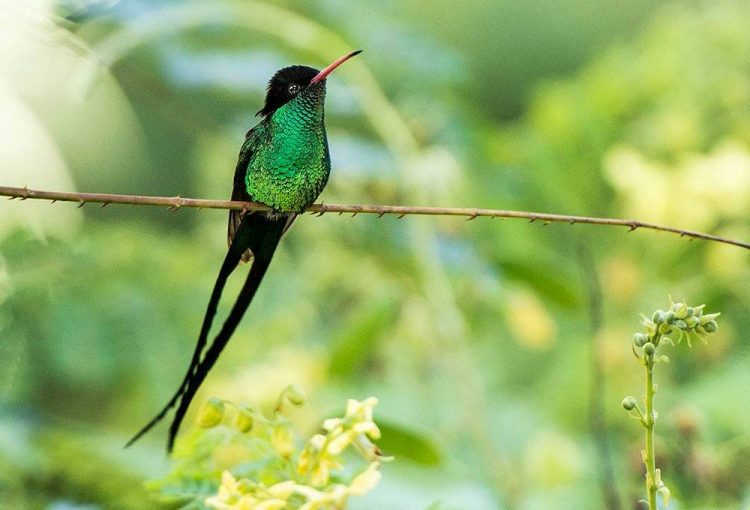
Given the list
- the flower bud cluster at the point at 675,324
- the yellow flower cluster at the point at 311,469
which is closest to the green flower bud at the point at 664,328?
the flower bud cluster at the point at 675,324

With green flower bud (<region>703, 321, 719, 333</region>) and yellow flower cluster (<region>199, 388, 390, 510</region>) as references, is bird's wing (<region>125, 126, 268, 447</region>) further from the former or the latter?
green flower bud (<region>703, 321, 719, 333</region>)

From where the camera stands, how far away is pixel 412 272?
1.23 metres

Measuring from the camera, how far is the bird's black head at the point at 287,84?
1.52 feet

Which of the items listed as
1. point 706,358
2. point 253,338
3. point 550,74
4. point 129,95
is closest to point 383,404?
point 253,338

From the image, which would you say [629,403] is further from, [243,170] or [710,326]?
[243,170]

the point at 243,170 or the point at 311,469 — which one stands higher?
the point at 243,170

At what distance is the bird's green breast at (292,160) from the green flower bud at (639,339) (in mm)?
166

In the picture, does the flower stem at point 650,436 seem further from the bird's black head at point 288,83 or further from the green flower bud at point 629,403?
the bird's black head at point 288,83

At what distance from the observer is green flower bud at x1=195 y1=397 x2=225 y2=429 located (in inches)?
17.2

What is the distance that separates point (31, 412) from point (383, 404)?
417mm

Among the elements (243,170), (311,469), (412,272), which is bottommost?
(311,469)

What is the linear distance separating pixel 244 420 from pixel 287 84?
0.16 m

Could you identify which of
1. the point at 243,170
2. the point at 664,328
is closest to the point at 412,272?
the point at 243,170

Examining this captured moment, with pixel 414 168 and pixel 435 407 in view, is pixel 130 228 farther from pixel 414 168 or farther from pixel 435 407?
pixel 414 168
